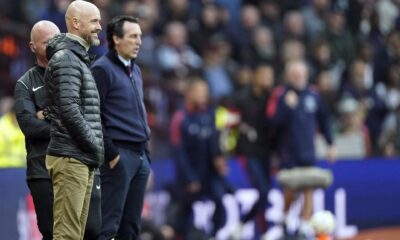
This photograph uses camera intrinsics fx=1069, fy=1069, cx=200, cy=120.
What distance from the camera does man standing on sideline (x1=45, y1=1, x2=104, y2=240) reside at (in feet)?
25.7

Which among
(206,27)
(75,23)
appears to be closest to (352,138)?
(206,27)

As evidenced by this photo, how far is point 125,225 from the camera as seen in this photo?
9.49 metres

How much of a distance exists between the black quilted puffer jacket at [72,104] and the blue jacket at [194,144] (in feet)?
20.2

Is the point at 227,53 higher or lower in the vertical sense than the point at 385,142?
higher

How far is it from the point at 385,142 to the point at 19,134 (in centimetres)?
809

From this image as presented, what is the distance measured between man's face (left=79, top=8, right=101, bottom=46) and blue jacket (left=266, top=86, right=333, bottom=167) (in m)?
6.82

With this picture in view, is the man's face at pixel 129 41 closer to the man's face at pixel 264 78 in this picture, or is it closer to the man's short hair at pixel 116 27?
the man's short hair at pixel 116 27

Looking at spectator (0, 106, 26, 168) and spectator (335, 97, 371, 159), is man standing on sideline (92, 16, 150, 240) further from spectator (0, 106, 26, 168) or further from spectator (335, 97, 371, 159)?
spectator (335, 97, 371, 159)

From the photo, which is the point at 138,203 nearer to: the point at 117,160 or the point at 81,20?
the point at 117,160

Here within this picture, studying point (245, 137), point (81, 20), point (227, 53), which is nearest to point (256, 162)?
point (245, 137)

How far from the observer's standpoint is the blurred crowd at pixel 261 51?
1544cm

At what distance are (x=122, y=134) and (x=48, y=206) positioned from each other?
117 cm

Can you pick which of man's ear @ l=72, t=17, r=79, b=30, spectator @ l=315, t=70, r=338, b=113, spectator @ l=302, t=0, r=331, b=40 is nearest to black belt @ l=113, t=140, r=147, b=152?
man's ear @ l=72, t=17, r=79, b=30

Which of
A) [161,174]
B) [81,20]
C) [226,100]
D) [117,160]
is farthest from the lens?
[226,100]
